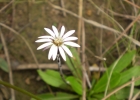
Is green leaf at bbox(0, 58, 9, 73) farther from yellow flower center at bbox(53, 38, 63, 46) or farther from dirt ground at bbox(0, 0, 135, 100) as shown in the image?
yellow flower center at bbox(53, 38, 63, 46)

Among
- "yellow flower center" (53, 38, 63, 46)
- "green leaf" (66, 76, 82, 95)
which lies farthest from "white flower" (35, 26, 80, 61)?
"green leaf" (66, 76, 82, 95)

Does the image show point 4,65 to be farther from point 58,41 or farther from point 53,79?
point 58,41

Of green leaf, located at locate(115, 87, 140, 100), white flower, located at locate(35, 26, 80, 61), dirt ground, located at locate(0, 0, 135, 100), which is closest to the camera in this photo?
white flower, located at locate(35, 26, 80, 61)

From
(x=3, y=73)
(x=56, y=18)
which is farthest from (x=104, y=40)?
(x=3, y=73)

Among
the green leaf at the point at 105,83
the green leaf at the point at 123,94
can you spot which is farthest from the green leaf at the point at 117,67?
the green leaf at the point at 123,94

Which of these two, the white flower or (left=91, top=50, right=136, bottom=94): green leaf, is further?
(left=91, top=50, right=136, bottom=94): green leaf

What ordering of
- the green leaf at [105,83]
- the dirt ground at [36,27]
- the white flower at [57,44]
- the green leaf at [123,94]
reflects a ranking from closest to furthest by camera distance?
the white flower at [57,44], the green leaf at [105,83], the green leaf at [123,94], the dirt ground at [36,27]

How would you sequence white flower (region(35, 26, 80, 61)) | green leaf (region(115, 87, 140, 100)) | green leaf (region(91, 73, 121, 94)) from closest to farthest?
white flower (region(35, 26, 80, 61)) < green leaf (region(91, 73, 121, 94)) < green leaf (region(115, 87, 140, 100))

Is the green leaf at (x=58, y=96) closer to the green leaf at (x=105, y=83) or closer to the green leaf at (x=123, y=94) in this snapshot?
the green leaf at (x=105, y=83)

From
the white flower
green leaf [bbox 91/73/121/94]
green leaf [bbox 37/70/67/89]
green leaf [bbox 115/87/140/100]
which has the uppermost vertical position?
green leaf [bbox 37/70/67/89]

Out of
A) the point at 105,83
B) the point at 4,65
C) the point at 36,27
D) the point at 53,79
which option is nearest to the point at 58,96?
the point at 53,79
